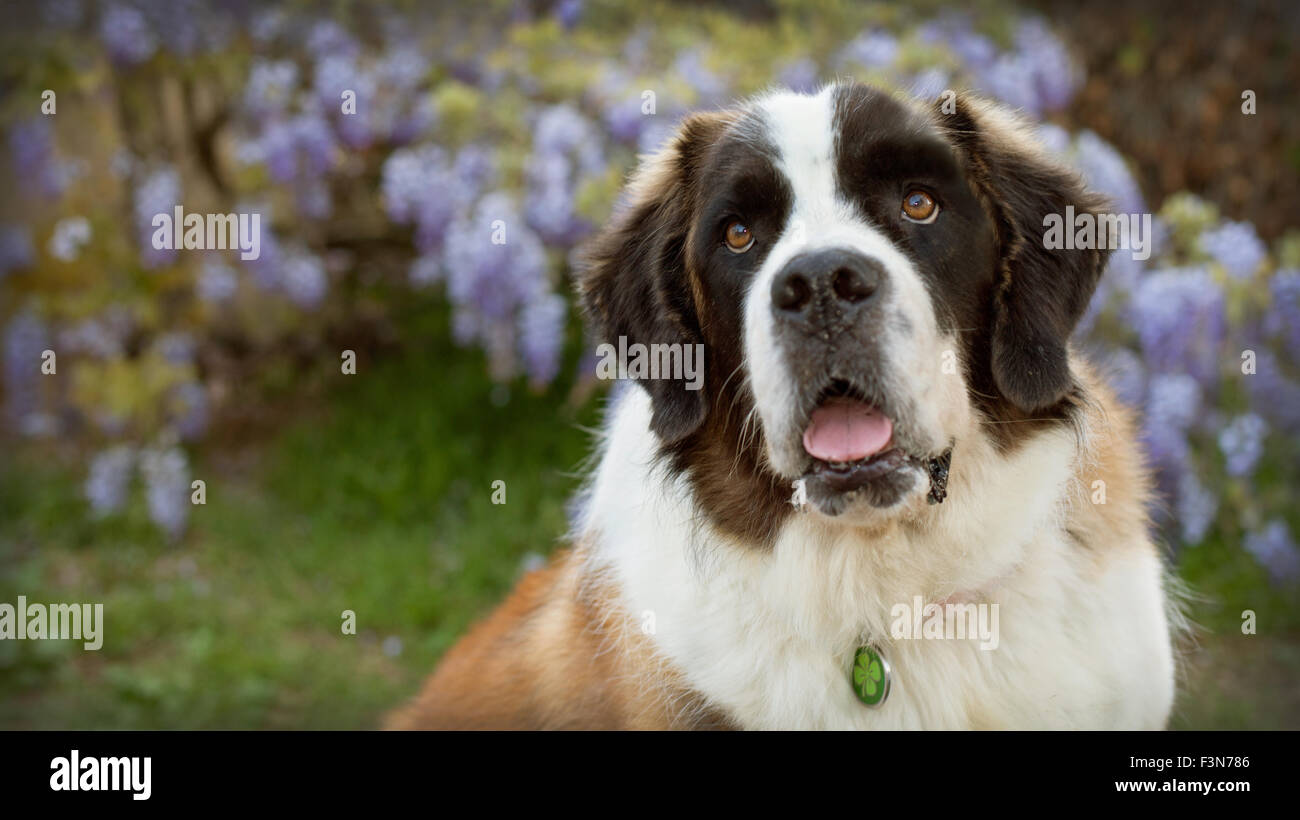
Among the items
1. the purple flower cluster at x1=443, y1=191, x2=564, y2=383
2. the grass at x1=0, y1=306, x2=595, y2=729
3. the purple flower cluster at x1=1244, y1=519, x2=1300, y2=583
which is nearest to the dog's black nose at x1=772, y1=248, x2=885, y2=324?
the grass at x1=0, y1=306, x2=595, y2=729

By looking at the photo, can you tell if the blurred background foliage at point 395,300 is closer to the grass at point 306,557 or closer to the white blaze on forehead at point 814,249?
the grass at point 306,557

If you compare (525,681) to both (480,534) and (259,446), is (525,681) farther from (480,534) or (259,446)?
(259,446)

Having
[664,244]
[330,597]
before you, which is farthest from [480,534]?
[664,244]

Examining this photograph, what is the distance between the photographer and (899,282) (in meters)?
2.55

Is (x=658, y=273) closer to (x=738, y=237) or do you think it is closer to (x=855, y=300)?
(x=738, y=237)

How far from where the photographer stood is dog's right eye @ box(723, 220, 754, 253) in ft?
9.14

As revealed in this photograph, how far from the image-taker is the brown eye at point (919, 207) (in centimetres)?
271

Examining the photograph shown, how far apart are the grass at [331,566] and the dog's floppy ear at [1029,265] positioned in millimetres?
2231

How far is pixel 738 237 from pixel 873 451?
57cm

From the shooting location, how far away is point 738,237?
2.81 metres

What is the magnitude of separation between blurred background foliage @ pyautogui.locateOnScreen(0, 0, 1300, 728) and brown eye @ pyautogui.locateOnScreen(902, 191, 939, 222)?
271 centimetres

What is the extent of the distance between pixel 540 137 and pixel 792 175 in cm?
321

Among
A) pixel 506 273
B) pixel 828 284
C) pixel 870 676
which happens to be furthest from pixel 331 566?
pixel 828 284

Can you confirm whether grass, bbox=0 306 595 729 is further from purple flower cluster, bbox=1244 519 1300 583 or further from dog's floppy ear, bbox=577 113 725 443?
purple flower cluster, bbox=1244 519 1300 583
